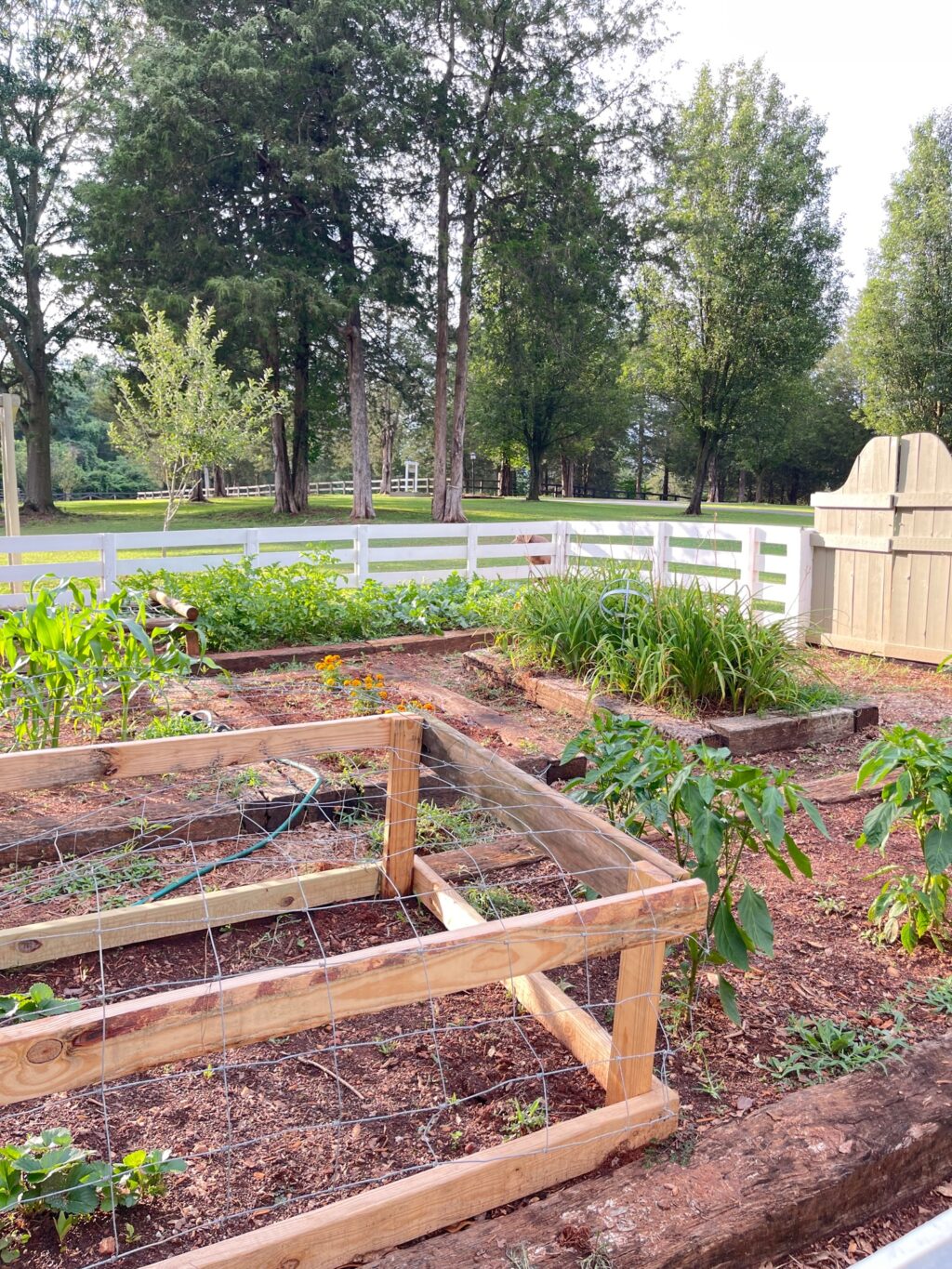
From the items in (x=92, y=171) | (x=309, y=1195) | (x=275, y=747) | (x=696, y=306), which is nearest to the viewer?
(x=309, y=1195)

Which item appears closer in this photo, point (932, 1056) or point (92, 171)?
point (932, 1056)

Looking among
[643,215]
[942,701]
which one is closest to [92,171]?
[643,215]

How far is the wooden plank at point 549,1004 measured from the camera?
7.03 feet

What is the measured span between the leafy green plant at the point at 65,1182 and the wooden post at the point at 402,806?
4.22ft

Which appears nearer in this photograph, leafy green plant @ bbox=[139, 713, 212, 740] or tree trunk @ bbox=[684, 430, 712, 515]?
leafy green plant @ bbox=[139, 713, 212, 740]

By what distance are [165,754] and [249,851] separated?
36.0 inches

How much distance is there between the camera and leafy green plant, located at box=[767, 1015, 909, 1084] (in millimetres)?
2180

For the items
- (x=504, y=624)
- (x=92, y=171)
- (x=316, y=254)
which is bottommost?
(x=504, y=624)

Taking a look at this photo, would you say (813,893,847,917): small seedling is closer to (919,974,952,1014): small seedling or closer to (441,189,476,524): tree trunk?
(919,974,952,1014): small seedling

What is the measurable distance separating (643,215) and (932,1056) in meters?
25.0

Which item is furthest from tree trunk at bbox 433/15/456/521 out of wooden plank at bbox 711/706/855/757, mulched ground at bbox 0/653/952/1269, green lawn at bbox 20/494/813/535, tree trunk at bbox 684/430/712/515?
mulched ground at bbox 0/653/952/1269

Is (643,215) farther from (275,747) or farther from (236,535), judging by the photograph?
(275,747)

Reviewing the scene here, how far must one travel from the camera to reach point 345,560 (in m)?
10.6

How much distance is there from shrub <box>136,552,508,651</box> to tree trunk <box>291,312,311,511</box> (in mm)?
19619
